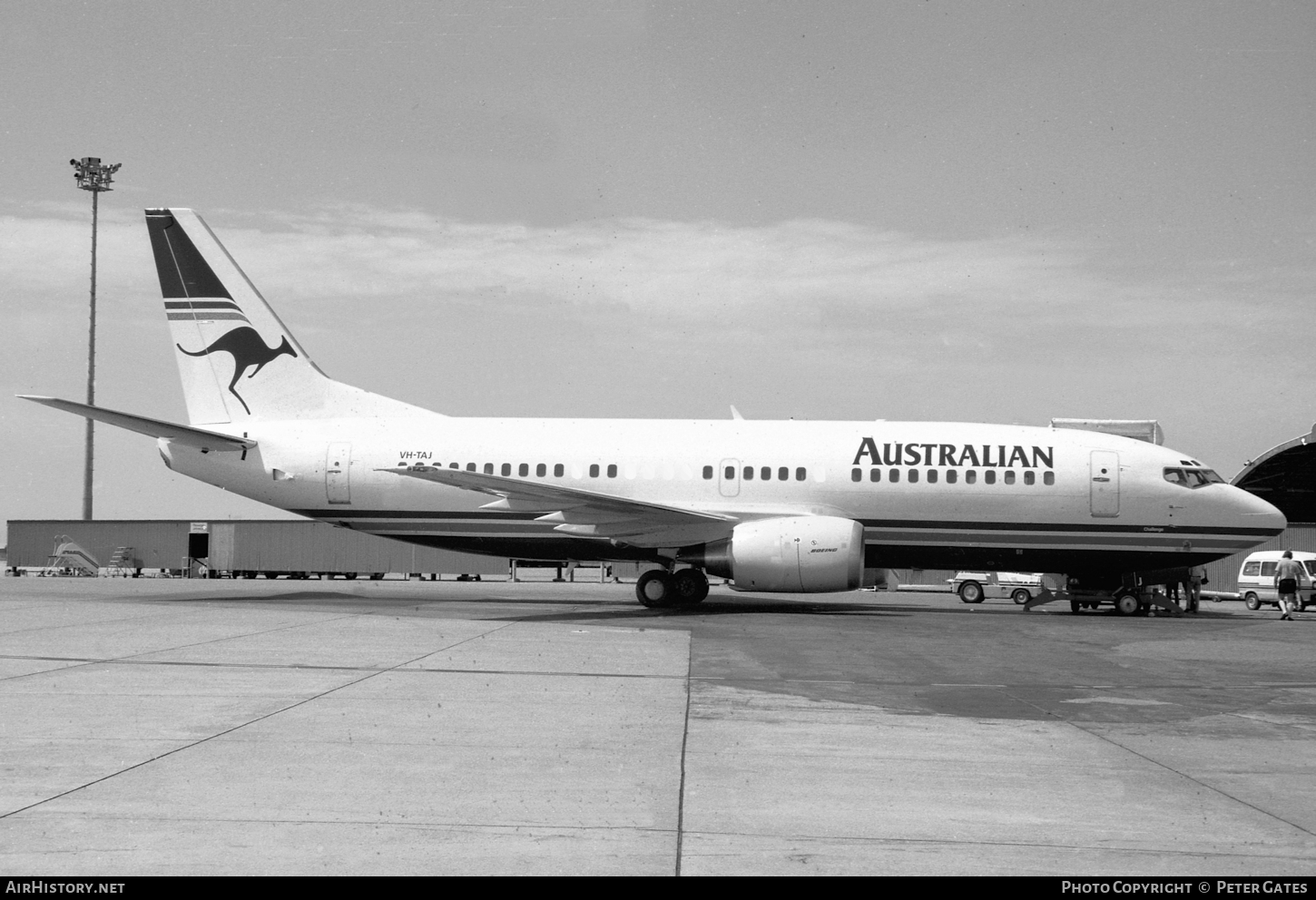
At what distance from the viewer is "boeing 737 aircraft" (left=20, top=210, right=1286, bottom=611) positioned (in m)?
21.2

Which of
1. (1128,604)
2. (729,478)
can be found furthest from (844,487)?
(1128,604)

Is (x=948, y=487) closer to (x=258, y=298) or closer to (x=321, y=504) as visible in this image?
(x=321, y=504)

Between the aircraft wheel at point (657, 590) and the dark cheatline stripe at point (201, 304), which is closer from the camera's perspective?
the aircraft wheel at point (657, 590)

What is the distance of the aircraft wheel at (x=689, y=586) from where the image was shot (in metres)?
22.3

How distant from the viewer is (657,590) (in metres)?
22.0

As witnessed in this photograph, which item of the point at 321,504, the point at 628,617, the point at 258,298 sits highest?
the point at 258,298

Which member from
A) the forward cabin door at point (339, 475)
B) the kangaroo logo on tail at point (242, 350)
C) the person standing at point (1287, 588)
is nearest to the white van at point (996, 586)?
the person standing at point (1287, 588)

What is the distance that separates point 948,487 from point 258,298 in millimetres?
15645

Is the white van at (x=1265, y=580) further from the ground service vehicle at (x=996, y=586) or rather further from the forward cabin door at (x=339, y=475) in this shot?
the forward cabin door at (x=339, y=475)

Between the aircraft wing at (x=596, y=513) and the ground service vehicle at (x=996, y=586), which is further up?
the aircraft wing at (x=596, y=513)

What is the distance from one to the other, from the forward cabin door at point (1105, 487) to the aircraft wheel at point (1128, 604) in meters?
2.45

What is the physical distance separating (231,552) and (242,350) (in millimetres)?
21837

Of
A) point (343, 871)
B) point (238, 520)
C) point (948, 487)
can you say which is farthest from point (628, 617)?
point (238, 520)

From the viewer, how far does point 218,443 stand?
23.5 metres
